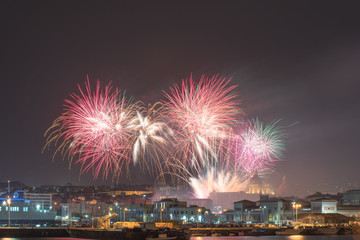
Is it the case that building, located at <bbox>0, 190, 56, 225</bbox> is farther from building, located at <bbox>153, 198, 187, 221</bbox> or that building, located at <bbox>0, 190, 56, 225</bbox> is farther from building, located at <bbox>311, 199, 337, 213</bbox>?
building, located at <bbox>311, 199, 337, 213</bbox>

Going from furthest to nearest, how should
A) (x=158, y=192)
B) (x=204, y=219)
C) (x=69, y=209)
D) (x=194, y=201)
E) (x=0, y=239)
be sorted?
(x=158, y=192) → (x=69, y=209) → (x=194, y=201) → (x=204, y=219) → (x=0, y=239)

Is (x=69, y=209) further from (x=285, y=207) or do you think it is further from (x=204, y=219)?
(x=285, y=207)

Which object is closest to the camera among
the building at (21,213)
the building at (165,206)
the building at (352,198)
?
the building at (21,213)

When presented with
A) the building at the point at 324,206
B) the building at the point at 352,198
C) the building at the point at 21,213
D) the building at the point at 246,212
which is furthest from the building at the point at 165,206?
the building at the point at 352,198

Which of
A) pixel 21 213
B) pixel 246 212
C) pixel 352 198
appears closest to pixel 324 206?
pixel 246 212

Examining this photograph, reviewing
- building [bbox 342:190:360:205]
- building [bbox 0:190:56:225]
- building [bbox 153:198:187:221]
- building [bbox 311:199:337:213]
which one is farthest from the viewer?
building [bbox 342:190:360:205]

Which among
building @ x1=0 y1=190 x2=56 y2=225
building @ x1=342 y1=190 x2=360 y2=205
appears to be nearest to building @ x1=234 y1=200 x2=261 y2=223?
building @ x1=342 y1=190 x2=360 y2=205

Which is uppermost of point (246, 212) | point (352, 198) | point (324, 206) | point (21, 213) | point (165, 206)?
point (352, 198)

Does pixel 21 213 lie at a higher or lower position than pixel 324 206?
lower

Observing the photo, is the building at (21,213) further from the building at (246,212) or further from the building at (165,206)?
the building at (246,212)

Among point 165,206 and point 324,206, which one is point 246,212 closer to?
point 165,206

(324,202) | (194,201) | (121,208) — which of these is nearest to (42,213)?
(121,208)
